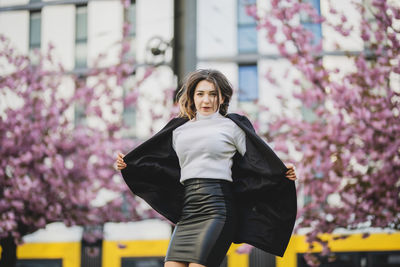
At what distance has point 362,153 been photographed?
7000 mm

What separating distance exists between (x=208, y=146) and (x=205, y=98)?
0.28 meters

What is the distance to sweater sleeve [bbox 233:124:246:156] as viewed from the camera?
3.41 metres

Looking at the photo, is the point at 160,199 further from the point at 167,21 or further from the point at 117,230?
the point at 167,21

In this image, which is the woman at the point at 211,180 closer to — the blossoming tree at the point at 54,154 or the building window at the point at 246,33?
the blossoming tree at the point at 54,154

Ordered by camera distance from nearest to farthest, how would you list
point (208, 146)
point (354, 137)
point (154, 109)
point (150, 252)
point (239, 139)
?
point (208, 146), point (239, 139), point (354, 137), point (154, 109), point (150, 252)

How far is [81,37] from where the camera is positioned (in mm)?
13508

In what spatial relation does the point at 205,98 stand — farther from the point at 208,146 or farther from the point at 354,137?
the point at 354,137

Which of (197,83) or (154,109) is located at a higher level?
(154,109)

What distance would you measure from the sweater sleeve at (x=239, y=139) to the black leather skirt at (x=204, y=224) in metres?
0.22

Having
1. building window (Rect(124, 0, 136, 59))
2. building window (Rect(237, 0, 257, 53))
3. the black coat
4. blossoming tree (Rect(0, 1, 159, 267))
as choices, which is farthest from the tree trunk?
building window (Rect(237, 0, 257, 53))

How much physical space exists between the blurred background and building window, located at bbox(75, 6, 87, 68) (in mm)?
26

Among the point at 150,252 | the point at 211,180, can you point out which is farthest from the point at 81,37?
the point at 211,180

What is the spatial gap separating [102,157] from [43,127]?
1.00 m

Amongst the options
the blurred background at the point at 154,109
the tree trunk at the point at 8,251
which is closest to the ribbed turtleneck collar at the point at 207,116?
the blurred background at the point at 154,109
